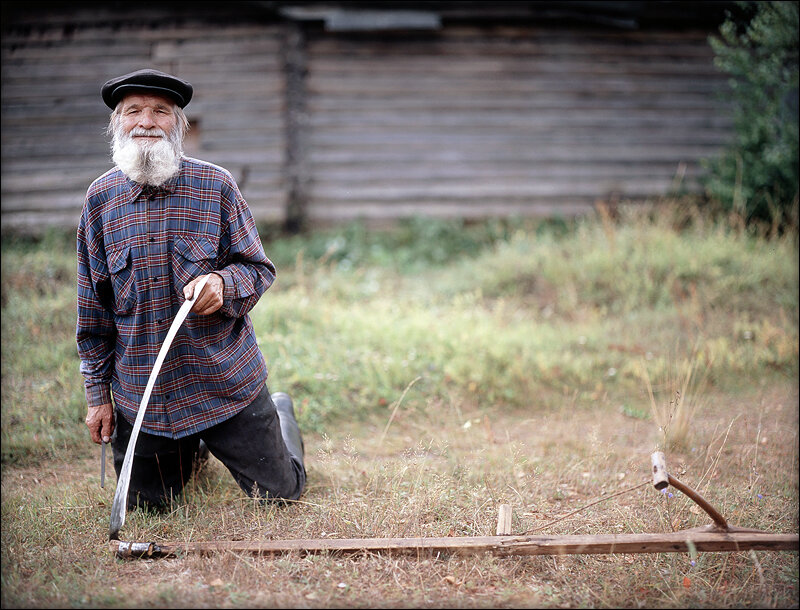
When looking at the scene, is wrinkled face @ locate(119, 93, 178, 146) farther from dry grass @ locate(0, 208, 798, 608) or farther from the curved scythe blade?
dry grass @ locate(0, 208, 798, 608)

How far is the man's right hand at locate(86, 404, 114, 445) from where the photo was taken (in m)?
2.83

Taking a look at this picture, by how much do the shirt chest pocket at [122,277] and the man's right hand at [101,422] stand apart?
19.2 inches

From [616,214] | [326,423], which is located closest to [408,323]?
[326,423]

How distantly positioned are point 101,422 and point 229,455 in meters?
0.60

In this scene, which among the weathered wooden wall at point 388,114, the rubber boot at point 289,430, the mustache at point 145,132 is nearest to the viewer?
the mustache at point 145,132

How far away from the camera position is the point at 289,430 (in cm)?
335

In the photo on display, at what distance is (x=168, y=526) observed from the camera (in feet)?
9.46

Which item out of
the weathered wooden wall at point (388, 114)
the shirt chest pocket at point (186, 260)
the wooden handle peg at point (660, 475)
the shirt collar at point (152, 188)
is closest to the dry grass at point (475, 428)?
the wooden handle peg at point (660, 475)

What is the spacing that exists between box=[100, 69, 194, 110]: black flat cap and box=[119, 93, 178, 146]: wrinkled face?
0.12 feet

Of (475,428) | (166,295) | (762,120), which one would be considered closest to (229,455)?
(166,295)

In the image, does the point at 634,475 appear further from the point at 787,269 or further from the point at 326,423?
the point at 787,269

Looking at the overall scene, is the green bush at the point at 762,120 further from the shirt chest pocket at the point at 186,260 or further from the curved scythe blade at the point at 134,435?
the curved scythe blade at the point at 134,435

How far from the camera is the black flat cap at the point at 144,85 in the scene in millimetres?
2604

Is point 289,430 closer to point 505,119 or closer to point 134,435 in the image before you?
point 134,435
